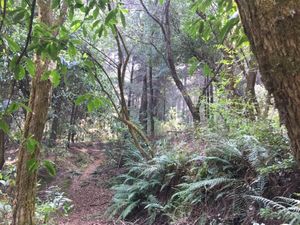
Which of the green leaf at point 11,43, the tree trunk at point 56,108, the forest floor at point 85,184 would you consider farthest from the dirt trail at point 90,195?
the green leaf at point 11,43

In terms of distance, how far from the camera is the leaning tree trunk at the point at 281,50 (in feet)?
2.92

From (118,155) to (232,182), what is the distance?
7243 mm

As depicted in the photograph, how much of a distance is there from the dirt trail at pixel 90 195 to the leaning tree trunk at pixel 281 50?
5783mm

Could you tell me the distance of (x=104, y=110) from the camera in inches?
508

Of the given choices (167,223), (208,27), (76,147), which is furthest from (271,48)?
(76,147)

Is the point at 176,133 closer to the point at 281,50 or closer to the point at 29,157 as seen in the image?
the point at 29,157

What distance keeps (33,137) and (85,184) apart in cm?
647

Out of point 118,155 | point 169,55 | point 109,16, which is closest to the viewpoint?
point 109,16

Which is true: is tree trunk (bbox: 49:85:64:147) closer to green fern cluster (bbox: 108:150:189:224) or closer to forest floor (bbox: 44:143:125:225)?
forest floor (bbox: 44:143:125:225)

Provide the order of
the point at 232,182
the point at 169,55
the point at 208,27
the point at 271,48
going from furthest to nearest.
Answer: the point at 169,55 < the point at 232,182 < the point at 208,27 < the point at 271,48

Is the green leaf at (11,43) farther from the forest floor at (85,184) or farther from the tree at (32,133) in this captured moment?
the forest floor at (85,184)

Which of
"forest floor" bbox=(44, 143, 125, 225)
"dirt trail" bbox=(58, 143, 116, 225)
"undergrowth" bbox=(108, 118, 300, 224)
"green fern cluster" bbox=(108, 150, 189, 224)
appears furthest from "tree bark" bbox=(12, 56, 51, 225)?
"dirt trail" bbox=(58, 143, 116, 225)

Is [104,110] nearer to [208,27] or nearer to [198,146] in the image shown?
[198,146]

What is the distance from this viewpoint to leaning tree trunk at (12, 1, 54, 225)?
3.73 meters
